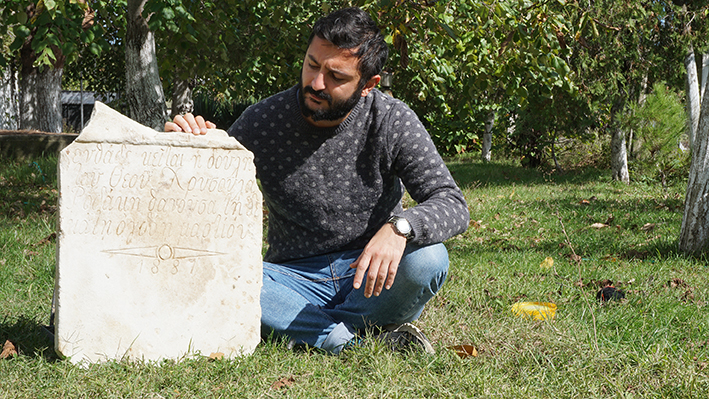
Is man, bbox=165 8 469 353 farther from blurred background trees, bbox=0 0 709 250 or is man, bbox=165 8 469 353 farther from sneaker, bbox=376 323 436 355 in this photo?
blurred background trees, bbox=0 0 709 250

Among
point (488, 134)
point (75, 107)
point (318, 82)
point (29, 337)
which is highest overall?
point (318, 82)

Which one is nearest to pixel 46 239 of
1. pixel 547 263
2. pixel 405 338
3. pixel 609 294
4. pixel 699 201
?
pixel 405 338

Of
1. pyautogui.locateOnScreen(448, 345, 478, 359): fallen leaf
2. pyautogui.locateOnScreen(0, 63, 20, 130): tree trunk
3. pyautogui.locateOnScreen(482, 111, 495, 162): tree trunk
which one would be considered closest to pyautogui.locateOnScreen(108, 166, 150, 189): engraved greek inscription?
pyautogui.locateOnScreen(448, 345, 478, 359): fallen leaf

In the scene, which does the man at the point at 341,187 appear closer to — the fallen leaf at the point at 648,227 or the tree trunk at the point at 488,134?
the fallen leaf at the point at 648,227

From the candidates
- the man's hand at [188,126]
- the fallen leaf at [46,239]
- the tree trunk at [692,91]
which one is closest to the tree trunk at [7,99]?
the fallen leaf at [46,239]

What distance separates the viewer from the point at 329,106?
270cm

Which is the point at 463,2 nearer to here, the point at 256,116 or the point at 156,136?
the point at 256,116

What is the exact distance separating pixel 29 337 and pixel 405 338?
5.65 feet

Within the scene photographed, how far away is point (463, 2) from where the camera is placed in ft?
17.5

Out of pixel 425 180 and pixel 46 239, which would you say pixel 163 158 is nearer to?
pixel 425 180

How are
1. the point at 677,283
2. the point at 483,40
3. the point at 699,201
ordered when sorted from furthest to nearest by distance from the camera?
the point at 483,40 < the point at 699,201 < the point at 677,283

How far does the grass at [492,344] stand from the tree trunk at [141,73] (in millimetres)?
1535

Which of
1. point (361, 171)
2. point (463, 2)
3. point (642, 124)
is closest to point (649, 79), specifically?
point (642, 124)

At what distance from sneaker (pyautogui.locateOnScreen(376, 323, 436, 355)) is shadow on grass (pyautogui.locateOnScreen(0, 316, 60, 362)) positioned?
140cm
